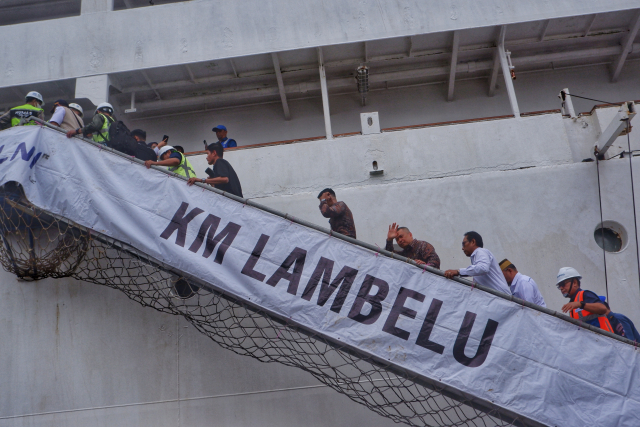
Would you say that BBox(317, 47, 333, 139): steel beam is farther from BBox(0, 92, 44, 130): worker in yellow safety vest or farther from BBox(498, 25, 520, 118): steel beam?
BBox(0, 92, 44, 130): worker in yellow safety vest

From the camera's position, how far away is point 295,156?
6230 mm

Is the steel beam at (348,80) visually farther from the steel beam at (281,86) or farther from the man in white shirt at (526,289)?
the man in white shirt at (526,289)

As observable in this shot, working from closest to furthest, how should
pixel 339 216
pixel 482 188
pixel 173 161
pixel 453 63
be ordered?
pixel 339 216 → pixel 173 161 → pixel 482 188 → pixel 453 63

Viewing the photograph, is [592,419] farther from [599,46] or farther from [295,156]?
[599,46]

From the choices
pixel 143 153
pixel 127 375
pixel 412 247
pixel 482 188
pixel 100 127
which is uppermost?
pixel 100 127

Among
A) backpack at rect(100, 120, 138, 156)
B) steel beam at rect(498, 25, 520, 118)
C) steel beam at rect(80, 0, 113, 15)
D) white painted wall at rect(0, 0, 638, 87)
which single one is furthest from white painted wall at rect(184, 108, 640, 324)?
steel beam at rect(80, 0, 113, 15)

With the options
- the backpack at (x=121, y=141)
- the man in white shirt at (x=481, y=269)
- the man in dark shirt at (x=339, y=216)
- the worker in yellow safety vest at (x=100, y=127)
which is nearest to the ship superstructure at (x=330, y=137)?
the worker in yellow safety vest at (x=100, y=127)

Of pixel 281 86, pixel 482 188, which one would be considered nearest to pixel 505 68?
pixel 482 188

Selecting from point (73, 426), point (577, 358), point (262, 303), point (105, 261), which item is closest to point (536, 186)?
point (577, 358)

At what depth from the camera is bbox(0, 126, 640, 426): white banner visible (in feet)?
12.3

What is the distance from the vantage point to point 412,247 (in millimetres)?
4516

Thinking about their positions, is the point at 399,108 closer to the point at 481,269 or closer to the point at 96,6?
the point at 481,269

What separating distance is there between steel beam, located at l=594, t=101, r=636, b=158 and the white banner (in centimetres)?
265

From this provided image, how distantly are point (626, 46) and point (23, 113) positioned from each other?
8224 mm
